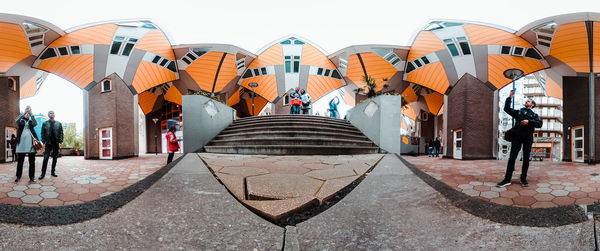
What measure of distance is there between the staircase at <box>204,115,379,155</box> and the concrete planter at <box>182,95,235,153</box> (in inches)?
12.1

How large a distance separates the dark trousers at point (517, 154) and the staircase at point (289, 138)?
2.84 meters

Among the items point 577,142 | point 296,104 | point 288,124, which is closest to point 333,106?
point 296,104

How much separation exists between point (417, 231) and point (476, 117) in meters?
13.2

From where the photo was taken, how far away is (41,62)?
170 inches

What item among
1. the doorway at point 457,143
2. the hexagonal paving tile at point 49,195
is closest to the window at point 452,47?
the doorway at point 457,143

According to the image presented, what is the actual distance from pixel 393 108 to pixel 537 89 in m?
53.9

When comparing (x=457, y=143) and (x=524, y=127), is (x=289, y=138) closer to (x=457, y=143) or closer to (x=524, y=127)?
(x=524, y=127)

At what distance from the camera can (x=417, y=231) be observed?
167 cm

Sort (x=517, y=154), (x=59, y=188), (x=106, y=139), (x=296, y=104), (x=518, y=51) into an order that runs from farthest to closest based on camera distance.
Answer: (x=296, y=104) < (x=106, y=139) < (x=518, y=51) < (x=517, y=154) < (x=59, y=188)

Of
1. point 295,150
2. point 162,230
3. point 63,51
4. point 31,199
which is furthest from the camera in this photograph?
point 63,51

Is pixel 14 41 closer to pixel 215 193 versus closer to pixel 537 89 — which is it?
pixel 215 193

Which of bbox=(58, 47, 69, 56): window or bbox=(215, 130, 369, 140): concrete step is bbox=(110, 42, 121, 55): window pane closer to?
bbox=(58, 47, 69, 56): window

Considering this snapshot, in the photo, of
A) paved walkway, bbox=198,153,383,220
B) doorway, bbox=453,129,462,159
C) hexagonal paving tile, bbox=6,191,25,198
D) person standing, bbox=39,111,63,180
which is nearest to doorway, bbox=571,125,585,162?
doorway, bbox=453,129,462,159

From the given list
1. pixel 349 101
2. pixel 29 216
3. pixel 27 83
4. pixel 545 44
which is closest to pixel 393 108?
pixel 545 44
